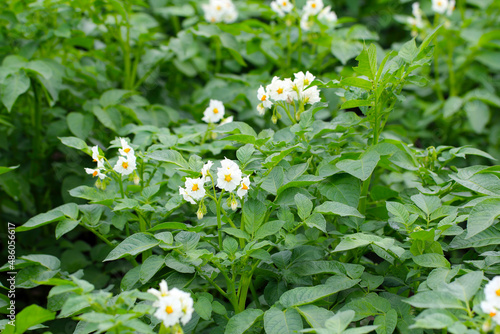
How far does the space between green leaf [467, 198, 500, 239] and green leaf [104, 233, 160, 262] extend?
74 cm

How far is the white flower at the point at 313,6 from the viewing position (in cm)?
204

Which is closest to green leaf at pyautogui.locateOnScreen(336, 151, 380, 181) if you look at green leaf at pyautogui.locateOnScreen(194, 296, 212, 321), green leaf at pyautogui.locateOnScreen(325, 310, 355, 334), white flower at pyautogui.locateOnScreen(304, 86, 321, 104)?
white flower at pyautogui.locateOnScreen(304, 86, 321, 104)

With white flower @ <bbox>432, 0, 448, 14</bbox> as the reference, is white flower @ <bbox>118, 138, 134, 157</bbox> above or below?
below

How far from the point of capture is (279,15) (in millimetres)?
2174

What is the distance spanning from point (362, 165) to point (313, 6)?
1067mm

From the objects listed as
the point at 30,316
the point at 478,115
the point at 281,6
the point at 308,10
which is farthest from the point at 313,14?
the point at 30,316

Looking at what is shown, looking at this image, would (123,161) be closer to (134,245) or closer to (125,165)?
(125,165)

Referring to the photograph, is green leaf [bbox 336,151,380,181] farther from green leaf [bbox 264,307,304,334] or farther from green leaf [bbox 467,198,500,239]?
green leaf [bbox 264,307,304,334]

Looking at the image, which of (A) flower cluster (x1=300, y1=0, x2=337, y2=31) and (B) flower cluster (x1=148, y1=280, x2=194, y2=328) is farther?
(A) flower cluster (x1=300, y1=0, x2=337, y2=31)

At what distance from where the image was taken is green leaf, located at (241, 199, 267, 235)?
1.20 meters

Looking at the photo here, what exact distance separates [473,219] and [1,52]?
6.39 ft

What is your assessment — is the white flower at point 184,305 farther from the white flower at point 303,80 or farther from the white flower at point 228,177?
the white flower at point 303,80

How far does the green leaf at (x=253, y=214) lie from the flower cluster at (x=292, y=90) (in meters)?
0.34

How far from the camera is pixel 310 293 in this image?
1.11 meters
